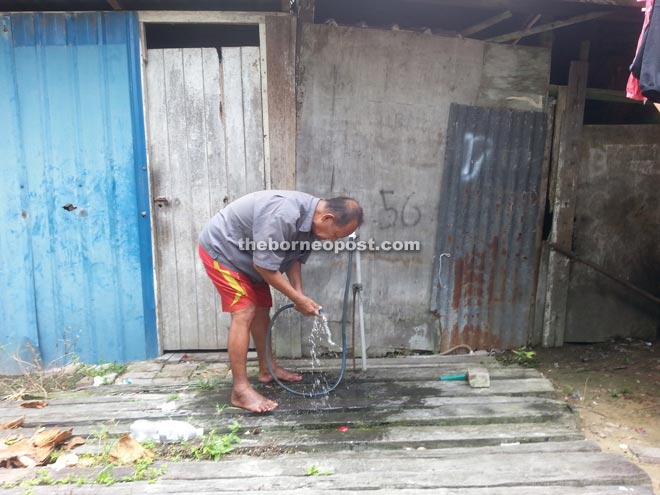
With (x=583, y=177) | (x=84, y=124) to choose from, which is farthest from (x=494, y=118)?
(x=84, y=124)

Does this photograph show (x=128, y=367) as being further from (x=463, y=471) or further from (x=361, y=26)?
(x=361, y=26)

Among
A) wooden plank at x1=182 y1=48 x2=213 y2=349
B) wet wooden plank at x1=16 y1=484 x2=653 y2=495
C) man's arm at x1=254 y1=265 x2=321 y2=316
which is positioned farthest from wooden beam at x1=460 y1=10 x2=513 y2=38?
wet wooden plank at x1=16 y1=484 x2=653 y2=495

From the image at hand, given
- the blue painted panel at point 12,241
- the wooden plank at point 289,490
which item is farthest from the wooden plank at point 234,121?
the wooden plank at point 289,490

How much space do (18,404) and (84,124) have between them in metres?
2.31

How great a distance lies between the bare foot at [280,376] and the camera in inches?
159

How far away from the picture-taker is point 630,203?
474 centimetres

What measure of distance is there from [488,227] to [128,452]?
3.41 meters

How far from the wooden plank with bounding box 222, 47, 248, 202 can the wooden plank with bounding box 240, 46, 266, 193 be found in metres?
0.03

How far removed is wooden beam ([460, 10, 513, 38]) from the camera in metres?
4.22

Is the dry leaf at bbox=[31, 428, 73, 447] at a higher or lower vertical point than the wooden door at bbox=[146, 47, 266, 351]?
lower

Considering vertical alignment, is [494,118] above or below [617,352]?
above

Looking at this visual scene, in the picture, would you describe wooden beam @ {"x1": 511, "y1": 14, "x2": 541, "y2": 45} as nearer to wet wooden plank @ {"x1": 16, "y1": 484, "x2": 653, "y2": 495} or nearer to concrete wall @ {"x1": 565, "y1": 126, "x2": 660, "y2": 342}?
Result: concrete wall @ {"x1": 565, "y1": 126, "x2": 660, "y2": 342}

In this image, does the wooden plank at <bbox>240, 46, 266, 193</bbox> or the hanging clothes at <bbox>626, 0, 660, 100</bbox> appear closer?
the hanging clothes at <bbox>626, 0, 660, 100</bbox>

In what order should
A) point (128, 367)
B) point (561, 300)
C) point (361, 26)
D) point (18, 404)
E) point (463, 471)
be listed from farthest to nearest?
point (561, 300), point (128, 367), point (361, 26), point (18, 404), point (463, 471)
